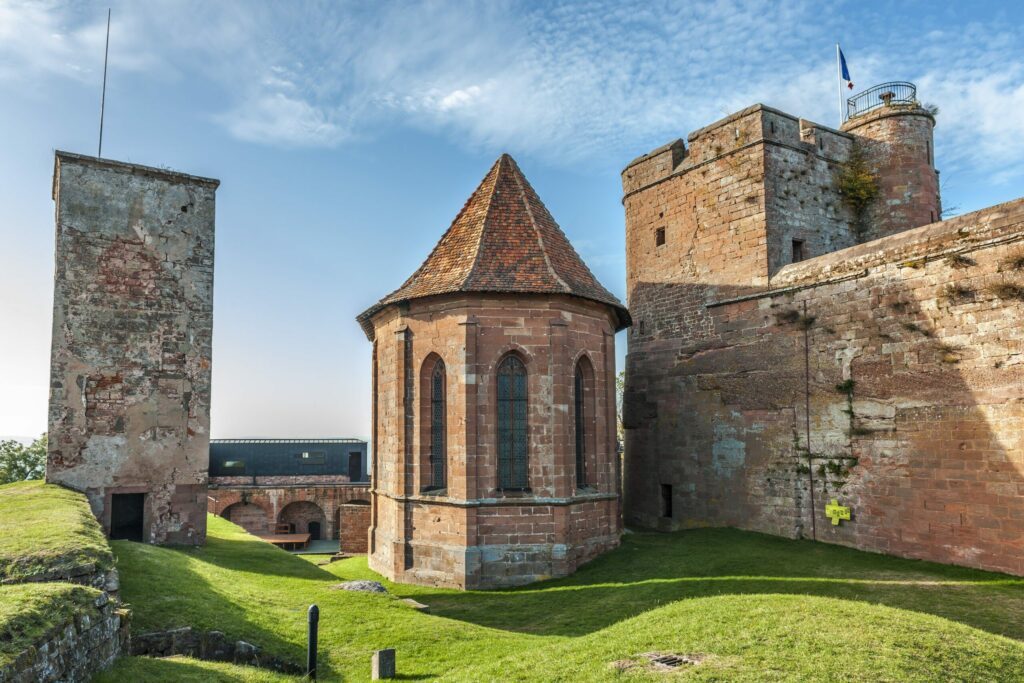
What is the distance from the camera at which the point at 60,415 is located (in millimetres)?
16172

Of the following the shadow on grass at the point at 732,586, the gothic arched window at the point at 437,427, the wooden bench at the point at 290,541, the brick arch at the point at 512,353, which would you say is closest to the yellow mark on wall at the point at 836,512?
the shadow on grass at the point at 732,586

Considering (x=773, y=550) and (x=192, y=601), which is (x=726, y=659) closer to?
(x=192, y=601)

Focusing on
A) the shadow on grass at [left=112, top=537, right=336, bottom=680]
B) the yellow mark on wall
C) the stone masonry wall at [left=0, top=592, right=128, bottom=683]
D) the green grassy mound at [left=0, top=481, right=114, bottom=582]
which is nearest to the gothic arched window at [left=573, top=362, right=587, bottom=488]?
the yellow mark on wall

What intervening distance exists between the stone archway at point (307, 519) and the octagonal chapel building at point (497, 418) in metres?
21.9

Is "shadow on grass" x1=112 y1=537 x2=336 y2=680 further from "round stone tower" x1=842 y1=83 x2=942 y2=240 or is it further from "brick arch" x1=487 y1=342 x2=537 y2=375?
"round stone tower" x1=842 y1=83 x2=942 y2=240

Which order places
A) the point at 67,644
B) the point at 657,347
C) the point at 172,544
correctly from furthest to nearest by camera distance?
1. the point at 657,347
2. the point at 172,544
3. the point at 67,644

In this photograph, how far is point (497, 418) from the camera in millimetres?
16375

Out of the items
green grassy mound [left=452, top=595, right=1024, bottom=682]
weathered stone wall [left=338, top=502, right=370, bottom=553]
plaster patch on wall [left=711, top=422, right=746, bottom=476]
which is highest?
plaster patch on wall [left=711, top=422, right=746, bottom=476]

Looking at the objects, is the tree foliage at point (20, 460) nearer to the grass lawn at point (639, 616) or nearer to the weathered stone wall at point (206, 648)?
the grass lawn at point (639, 616)

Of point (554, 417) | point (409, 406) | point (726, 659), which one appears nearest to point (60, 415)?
point (409, 406)

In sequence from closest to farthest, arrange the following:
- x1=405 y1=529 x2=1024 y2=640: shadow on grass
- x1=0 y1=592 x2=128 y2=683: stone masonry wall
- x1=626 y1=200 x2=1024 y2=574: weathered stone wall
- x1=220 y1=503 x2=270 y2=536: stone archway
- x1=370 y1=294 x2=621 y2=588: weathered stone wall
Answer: x1=0 y1=592 x2=128 y2=683: stone masonry wall, x1=405 y1=529 x2=1024 y2=640: shadow on grass, x1=626 y1=200 x2=1024 y2=574: weathered stone wall, x1=370 y1=294 x2=621 y2=588: weathered stone wall, x1=220 y1=503 x2=270 y2=536: stone archway

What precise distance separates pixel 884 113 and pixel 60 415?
75.8 feet

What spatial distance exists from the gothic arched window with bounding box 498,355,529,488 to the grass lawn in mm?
2600

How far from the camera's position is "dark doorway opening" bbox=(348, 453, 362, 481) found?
4472 cm
